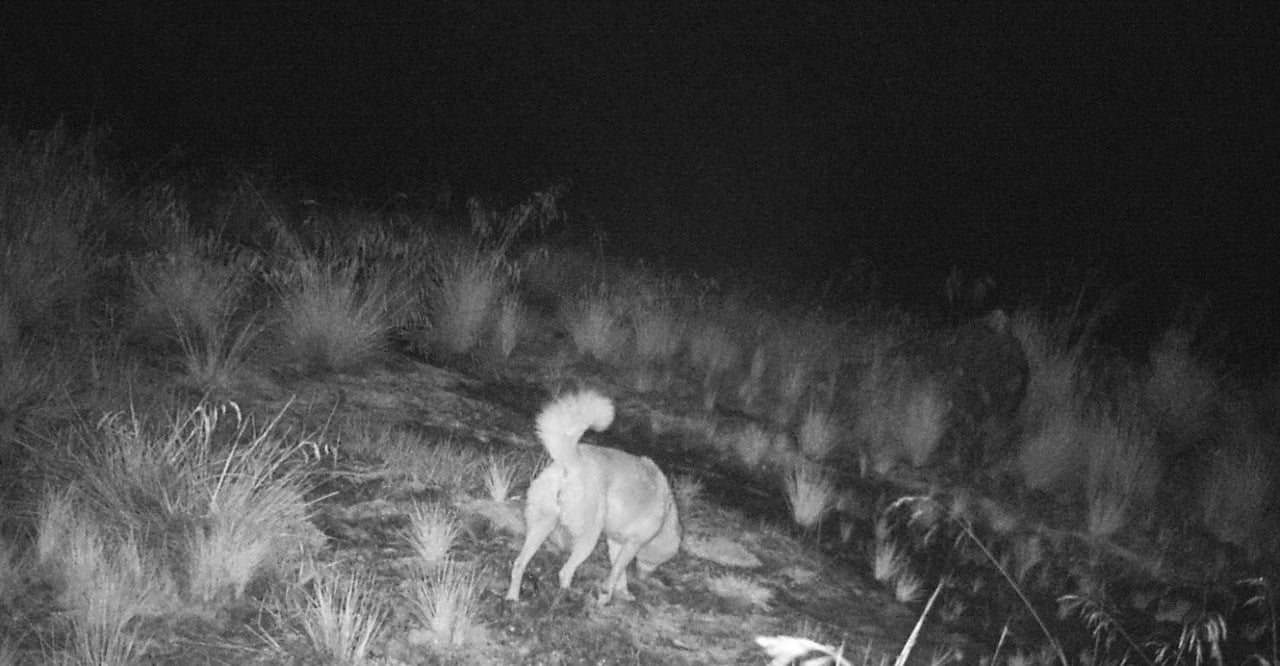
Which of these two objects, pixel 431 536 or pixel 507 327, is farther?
pixel 507 327

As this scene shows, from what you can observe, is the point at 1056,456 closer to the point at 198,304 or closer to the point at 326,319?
the point at 326,319

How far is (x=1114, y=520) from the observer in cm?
642

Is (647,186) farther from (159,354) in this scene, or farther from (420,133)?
(159,354)

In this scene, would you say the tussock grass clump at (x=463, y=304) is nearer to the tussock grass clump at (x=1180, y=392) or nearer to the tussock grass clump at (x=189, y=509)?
the tussock grass clump at (x=189, y=509)

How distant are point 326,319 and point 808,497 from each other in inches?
144

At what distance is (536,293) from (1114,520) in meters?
6.12

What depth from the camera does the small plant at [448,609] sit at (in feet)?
11.0

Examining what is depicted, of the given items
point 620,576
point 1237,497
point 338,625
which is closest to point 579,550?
point 620,576

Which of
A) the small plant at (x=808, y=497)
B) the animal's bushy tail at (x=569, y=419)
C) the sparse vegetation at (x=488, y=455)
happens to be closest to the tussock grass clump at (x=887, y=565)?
the sparse vegetation at (x=488, y=455)

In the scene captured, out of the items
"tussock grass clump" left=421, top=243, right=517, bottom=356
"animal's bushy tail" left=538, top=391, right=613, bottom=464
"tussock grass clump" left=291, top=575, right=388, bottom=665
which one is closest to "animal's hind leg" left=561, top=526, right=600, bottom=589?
"animal's bushy tail" left=538, top=391, right=613, bottom=464

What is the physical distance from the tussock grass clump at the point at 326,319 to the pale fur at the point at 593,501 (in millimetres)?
2774

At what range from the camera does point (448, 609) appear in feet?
11.0

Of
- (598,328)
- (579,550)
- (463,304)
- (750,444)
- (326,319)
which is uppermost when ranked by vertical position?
(326,319)

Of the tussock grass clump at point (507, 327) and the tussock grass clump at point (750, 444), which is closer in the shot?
the tussock grass clump at point (750, 444)
